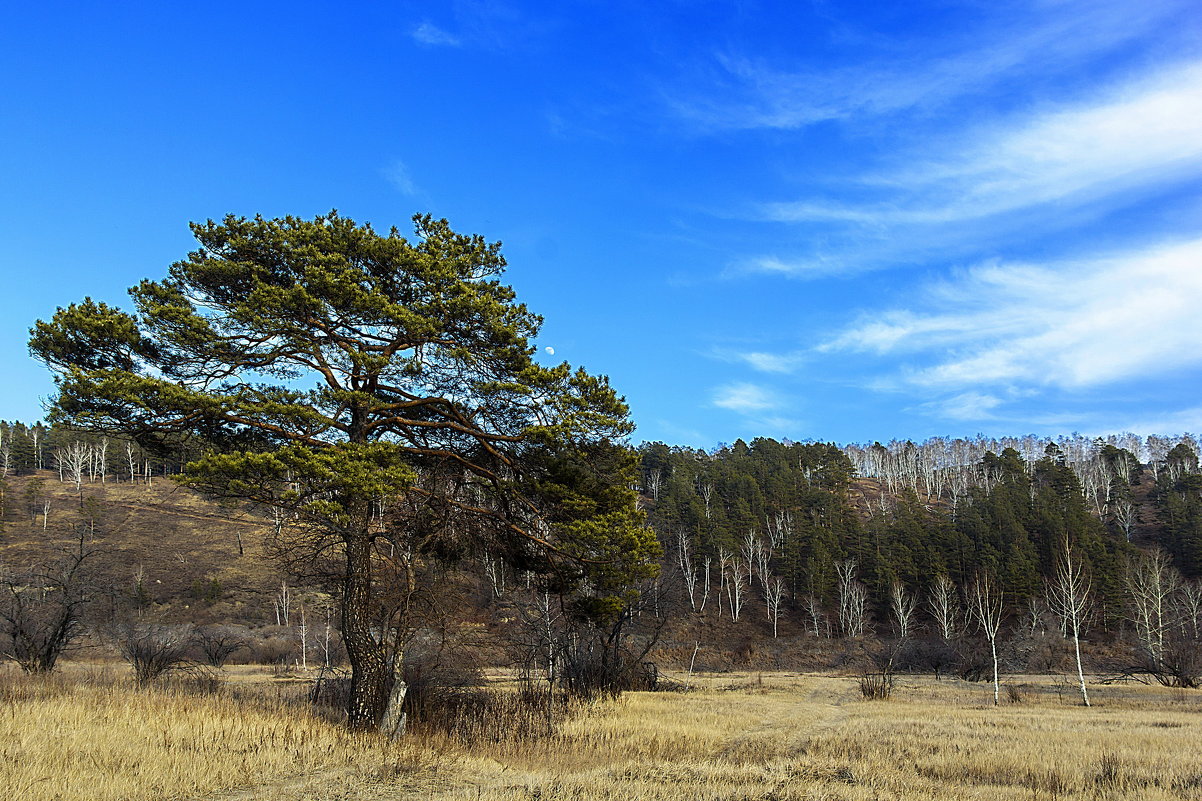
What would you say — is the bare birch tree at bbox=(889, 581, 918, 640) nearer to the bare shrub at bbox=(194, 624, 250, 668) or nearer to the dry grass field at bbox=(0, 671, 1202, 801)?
the dry grass field at bbox=(0, 671, 1202, 801)

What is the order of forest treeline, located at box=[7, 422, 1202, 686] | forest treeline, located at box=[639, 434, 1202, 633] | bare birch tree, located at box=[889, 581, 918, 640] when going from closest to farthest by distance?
1. forest treeline, located at box=[7, 422, 1202, 686]
2. bare birch tree, located at box=[889, 581, 918, 640]
3. forest treeline, located at box=[639, 434, 1202, 633]

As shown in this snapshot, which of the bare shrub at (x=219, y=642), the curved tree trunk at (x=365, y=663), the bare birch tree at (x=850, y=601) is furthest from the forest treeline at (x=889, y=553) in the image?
the curved tree trunk at (x=365, y=663)

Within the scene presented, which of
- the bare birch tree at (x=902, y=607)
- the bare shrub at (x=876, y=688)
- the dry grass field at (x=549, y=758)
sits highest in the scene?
the dry grass field at (x=549, y=758)

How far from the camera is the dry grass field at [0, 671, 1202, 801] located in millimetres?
8672

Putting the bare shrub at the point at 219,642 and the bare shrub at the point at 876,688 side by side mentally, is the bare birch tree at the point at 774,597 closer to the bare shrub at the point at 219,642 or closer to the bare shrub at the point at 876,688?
the bare shrub at the point at 876,688

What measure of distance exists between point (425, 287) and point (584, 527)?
19.2 feet

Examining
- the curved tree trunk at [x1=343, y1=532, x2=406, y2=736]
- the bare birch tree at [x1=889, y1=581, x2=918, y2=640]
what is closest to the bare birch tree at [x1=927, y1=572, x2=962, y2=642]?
the bare birch tree at [x1=889, y1=581, x2=918, y2=640]

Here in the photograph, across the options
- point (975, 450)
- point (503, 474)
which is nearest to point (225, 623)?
point (503, 474)

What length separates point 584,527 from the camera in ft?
46.6

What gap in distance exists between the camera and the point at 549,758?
12.0 metres

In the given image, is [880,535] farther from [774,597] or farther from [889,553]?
[774,597]

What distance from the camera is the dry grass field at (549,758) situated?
8672 millimetres

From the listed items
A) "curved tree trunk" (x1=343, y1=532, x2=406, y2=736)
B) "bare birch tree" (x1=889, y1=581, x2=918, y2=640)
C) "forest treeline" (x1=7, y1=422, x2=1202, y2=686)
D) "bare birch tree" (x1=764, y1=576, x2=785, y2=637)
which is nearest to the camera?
"curved tree trunk" (x1=343, y1=532, x2=406, y2=736)

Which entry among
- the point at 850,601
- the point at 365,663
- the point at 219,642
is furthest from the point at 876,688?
the point at 850,601
